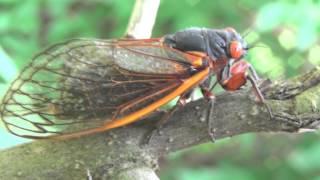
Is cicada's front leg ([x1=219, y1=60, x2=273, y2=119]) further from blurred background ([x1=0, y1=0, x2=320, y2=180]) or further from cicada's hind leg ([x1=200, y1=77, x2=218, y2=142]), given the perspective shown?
blurred background ([x1=0, y1=0, x2=320, y2=180])

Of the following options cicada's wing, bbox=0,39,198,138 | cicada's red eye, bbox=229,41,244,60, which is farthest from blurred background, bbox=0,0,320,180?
cicada's wing, bbox=0,39,198,138

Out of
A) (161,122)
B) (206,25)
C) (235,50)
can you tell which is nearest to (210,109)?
(161,122)

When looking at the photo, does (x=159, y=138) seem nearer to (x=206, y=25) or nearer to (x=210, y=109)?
(x=210, y=109)

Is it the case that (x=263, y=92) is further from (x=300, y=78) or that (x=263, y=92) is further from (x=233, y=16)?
(x=233, y=16)

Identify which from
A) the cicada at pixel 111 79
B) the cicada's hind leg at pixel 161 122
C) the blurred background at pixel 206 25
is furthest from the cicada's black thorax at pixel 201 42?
the blurred background at pixel 206 25

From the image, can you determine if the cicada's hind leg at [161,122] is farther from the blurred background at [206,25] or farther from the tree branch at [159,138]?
the blurred background at [206,25]

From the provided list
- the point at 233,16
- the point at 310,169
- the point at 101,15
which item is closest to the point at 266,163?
the point at 310,169
